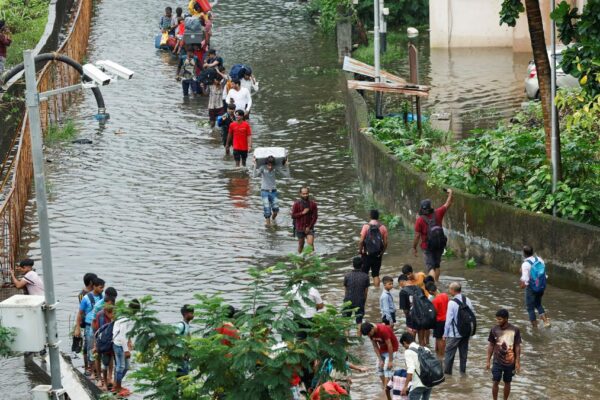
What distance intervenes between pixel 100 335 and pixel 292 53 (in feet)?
71.6

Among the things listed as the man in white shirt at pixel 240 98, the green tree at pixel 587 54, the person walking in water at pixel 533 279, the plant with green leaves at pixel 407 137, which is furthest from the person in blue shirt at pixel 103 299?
the man in white shirt at pixel 240 98

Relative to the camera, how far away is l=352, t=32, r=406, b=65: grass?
35.2m

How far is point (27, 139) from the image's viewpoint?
26.3 metres

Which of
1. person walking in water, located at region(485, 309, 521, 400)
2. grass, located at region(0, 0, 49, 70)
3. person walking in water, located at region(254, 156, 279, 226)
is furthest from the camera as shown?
grass, located at region(0, 0, 49, 70)

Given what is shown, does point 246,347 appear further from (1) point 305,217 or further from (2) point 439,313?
(1) point 305,217

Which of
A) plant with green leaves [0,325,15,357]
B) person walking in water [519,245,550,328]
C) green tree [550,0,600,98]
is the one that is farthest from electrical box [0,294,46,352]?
green tree [550,0,600,98]

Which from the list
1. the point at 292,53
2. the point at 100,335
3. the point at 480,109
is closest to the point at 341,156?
the point at 480,109

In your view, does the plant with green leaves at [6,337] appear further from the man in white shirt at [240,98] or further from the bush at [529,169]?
the man in white shirt at [240,98]

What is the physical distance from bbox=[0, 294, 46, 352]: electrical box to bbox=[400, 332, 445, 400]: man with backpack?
382 cm

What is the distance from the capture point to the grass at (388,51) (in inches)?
1385

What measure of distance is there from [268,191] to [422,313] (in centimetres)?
701

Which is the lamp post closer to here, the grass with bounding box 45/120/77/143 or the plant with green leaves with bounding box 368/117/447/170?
the plant with green leaves with bounding box 368/117/447/170

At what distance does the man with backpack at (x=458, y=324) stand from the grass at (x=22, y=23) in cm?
2103

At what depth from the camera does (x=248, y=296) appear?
46.2 feet
